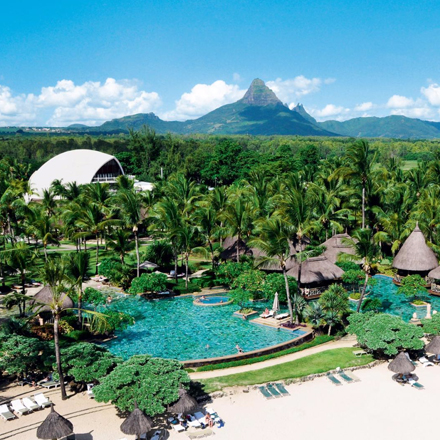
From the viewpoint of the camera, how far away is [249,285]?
31.4 meters

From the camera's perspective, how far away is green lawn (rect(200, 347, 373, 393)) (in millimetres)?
20673

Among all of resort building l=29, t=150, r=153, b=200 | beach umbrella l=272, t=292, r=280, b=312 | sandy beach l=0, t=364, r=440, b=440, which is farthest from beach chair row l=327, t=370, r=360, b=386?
resort building l=29, t=150, r=153, b=200

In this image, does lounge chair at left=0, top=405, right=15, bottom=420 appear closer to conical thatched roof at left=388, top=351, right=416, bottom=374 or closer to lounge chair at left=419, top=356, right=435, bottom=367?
conical thatched roof at left=388, top=351, right=416, bottom=374

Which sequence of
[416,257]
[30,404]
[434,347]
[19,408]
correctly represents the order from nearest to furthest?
[19,408]
[30,404]
[434,347]
[416,257]

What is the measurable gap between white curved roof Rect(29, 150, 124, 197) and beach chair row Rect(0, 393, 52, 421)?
160 ft

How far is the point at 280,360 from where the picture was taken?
23.7m

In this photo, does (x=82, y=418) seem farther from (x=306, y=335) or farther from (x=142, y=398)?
(x=306, y=335)

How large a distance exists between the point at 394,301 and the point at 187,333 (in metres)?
15.3

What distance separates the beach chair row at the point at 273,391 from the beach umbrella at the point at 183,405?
3493 mm

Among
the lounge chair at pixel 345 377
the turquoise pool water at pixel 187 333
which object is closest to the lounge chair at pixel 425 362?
the lounge chair at pixel 345 377

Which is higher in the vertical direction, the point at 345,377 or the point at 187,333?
the point at 345,377

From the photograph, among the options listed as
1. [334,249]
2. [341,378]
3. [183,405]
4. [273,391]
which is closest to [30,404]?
[183,405]

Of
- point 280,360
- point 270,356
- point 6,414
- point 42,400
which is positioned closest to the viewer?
point 6,414

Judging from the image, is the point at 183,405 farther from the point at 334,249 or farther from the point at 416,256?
the point at 416,256
